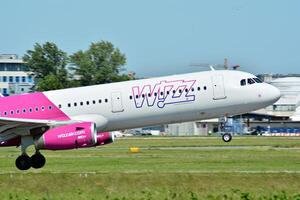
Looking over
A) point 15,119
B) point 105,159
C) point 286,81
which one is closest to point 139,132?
point 286,81

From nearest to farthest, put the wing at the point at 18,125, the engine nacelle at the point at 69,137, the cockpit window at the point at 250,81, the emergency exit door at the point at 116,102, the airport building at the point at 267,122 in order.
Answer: the engine nacelle at the point at 69,137 → the wing at the point at 18,125 → the emergency exit door at the point at 116,102 → the cockpit window at the point at 250,81 → the airport building at the point at 267,122

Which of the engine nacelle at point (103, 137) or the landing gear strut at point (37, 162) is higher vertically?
the engine nacelle at point (103, 137)

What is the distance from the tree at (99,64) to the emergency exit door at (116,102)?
11083cm

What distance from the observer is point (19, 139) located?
4438 centimetres

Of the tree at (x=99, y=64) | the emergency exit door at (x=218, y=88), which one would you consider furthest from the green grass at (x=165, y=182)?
the tree at (x=99, y=64)

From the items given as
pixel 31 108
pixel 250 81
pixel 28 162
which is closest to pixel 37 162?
pixel 28 162

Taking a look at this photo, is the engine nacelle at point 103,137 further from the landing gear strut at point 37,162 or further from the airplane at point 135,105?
the landing gear strut at point 37,162

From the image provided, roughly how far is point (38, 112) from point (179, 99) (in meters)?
7.64

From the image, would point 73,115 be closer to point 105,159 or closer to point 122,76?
point 105,159

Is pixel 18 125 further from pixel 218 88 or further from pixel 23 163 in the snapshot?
pixel 218 88

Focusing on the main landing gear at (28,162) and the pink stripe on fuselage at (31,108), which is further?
the pink stripe on fuselage at (31,108)

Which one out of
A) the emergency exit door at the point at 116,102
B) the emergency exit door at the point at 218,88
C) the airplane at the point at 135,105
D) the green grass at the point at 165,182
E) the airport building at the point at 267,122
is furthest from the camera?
the airport building at the point at 267,122

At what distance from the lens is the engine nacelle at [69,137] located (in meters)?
41.9

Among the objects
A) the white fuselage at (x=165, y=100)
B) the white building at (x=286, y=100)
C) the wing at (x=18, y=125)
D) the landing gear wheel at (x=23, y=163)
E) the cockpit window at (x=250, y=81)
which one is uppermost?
the white building at (x=286, y=100)
